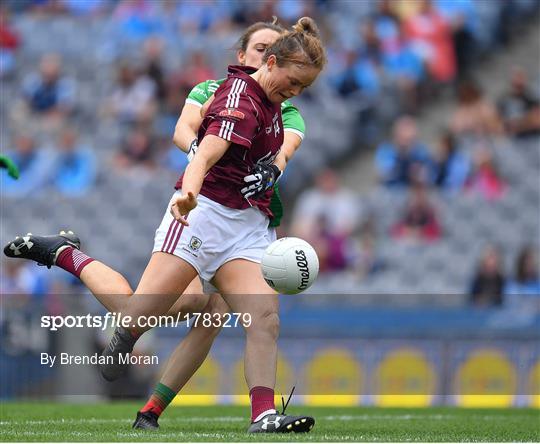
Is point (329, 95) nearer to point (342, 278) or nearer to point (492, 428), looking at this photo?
point (342, 278)

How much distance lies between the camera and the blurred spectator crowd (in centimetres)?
1520

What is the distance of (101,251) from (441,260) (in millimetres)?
4467

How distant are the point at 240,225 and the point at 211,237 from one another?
0.20m

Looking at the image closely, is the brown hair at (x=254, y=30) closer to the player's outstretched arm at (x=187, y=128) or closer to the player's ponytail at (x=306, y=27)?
the player's outstretched arm at (x=187, y=128)

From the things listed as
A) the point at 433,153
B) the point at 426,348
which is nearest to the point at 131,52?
the point at 433,153

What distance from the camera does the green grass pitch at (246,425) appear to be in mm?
6477

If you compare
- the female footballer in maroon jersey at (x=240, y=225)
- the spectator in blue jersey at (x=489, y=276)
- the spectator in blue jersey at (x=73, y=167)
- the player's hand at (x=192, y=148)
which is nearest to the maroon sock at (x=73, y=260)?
the female footballer in maroon jersey at (x=240, y=225)

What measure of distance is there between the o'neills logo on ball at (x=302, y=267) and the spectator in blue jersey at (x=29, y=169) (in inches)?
427

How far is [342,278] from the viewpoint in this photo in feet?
49.1

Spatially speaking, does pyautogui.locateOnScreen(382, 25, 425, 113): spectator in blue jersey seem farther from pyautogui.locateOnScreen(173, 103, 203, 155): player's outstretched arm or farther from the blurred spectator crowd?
pyautogui.locateOnScreen(173, 103, 203, 155): player's outstretched arm

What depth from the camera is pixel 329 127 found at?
56.2 ft

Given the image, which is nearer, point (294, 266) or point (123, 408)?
point (294, 266)

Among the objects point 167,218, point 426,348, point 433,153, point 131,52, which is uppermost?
point 131,52

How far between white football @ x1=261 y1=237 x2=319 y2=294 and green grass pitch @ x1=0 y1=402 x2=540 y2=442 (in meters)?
0.80
